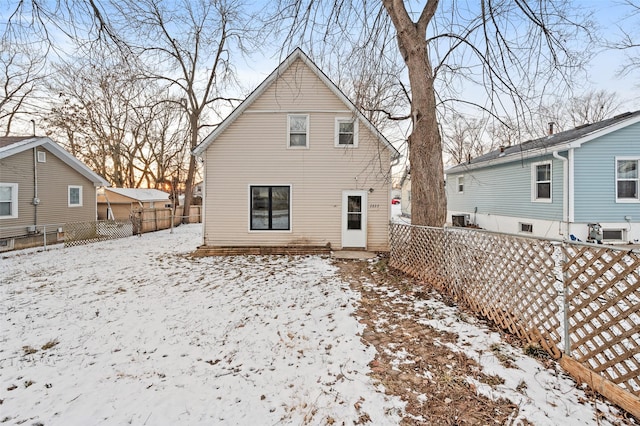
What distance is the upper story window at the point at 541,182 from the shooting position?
11.3m

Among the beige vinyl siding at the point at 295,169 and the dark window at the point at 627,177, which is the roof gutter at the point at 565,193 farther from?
the beige vinyl siding at the point at 295,169

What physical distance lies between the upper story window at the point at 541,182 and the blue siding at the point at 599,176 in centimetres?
107

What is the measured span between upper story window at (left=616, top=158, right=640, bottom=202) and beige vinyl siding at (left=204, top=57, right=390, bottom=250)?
807 cm

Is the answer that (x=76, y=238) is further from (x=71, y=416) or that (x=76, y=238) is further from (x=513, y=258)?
(x=513, y=258)

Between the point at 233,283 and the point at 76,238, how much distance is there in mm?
10297

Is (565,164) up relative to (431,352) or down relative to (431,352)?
up

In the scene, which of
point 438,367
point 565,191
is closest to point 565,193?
point 565,191

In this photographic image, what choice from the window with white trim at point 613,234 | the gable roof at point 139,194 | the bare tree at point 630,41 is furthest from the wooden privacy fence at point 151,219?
the window with white trim at point 613,234

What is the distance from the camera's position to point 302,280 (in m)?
6.66

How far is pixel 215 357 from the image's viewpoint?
11.6 ft

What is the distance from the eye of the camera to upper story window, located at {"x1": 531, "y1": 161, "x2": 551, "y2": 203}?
37.0 feet

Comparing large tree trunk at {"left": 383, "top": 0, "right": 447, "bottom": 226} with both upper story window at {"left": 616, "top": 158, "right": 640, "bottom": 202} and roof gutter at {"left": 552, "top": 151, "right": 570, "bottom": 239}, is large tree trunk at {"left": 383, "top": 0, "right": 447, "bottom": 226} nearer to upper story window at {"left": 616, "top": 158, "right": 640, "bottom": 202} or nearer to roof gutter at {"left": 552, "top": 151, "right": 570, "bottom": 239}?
roof gutter at {"left": 552, "top": 151, "right": 570, "bottom": 239}

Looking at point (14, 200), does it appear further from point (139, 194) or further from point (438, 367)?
point (438, 367)

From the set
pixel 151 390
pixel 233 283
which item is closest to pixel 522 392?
pixel 151 390
